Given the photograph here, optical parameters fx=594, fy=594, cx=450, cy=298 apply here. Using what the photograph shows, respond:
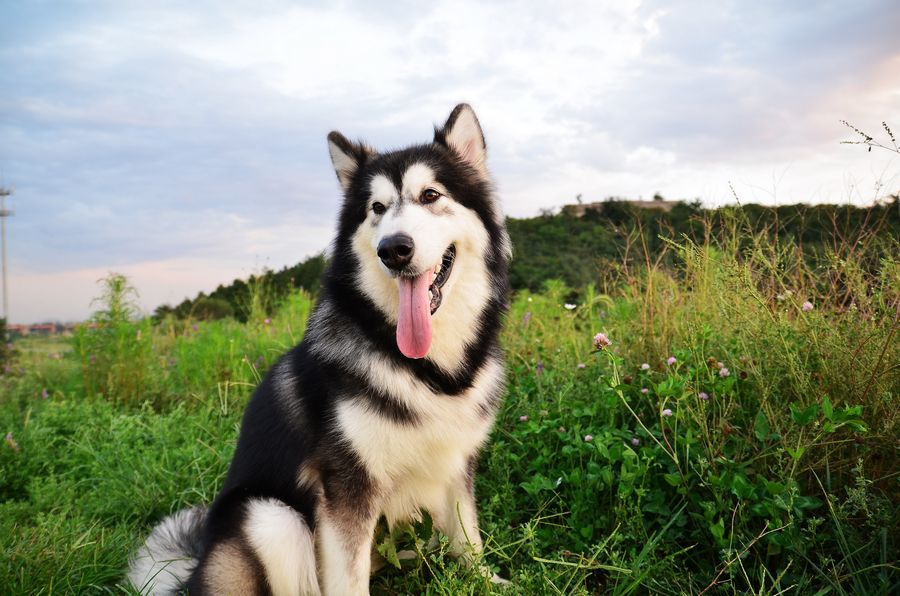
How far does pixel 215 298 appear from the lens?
13.7 m

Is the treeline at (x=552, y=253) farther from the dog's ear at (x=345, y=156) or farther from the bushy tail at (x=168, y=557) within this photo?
the bushy tail at (x=168, y=557)

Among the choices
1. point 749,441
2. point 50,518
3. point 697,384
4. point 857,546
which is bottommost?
point 50,518

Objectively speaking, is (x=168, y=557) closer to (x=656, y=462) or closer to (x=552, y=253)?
(x=656, y=462)

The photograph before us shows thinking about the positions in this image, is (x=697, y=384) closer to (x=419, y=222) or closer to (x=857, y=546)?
(x=857, y=546)

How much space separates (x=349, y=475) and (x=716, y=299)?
3.02 meters

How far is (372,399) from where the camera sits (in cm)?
271

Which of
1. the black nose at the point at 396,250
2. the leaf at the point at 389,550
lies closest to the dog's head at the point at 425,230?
the black nose at the point at 396,250

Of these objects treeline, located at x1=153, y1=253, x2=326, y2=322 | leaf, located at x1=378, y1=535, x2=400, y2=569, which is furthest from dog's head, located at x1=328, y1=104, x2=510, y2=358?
treeline, located at x1=153, y1=253, x2=326, y2=322

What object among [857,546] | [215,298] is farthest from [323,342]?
[215,298]

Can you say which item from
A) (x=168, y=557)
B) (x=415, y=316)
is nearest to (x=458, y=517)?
(x=415, y=316)

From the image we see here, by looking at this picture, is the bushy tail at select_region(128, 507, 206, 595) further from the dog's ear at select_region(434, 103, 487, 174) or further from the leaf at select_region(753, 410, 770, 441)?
the leaf at select_region(753, 410, 770, 441)

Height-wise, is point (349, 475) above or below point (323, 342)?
below

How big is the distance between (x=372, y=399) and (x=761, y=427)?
205cm

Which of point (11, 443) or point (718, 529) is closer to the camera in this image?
point (718, 529)
